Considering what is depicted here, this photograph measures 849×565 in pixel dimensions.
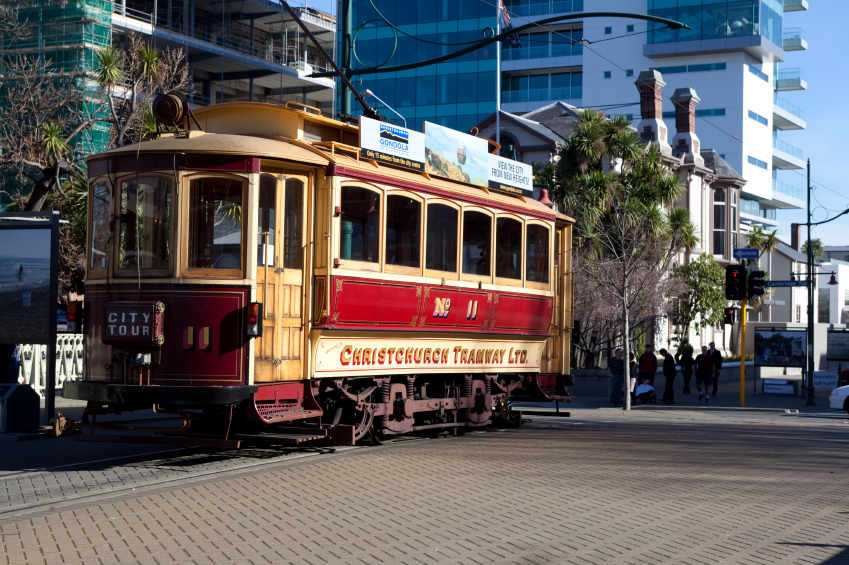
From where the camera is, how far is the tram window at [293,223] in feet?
37.7

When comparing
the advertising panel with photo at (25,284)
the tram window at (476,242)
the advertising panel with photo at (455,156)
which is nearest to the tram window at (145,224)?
the advertising panel with photo at (455,156)

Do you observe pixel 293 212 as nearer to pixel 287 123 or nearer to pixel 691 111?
pixel 287 123

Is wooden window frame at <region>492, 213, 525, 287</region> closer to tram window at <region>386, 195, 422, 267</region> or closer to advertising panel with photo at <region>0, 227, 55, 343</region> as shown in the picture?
tram window at <region>386, 195, 422, 267</region>

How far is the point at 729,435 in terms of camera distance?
17000 millimetres

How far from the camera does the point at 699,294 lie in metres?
41.8

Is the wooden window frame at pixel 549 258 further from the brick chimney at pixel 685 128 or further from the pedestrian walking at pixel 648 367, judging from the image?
the brick chimney at pixel 685 128

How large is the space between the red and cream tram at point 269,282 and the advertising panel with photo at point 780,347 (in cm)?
1887

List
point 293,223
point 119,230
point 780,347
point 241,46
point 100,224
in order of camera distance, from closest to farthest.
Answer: point 119,230, point 100,224, point 293,223, point 780,347, point 241,46

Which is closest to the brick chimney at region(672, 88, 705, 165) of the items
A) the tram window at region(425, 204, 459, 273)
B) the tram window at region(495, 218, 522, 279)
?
the tram window at region(495, 218, 522, 279)

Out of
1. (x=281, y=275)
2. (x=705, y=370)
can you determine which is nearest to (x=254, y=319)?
(x=281, y=275)

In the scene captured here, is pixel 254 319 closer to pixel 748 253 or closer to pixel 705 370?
pixel 748 253

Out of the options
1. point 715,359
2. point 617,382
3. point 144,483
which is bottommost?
point 144,483

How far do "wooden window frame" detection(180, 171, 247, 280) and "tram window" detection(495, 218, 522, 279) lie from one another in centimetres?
501

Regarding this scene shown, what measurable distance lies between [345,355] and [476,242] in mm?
3275
